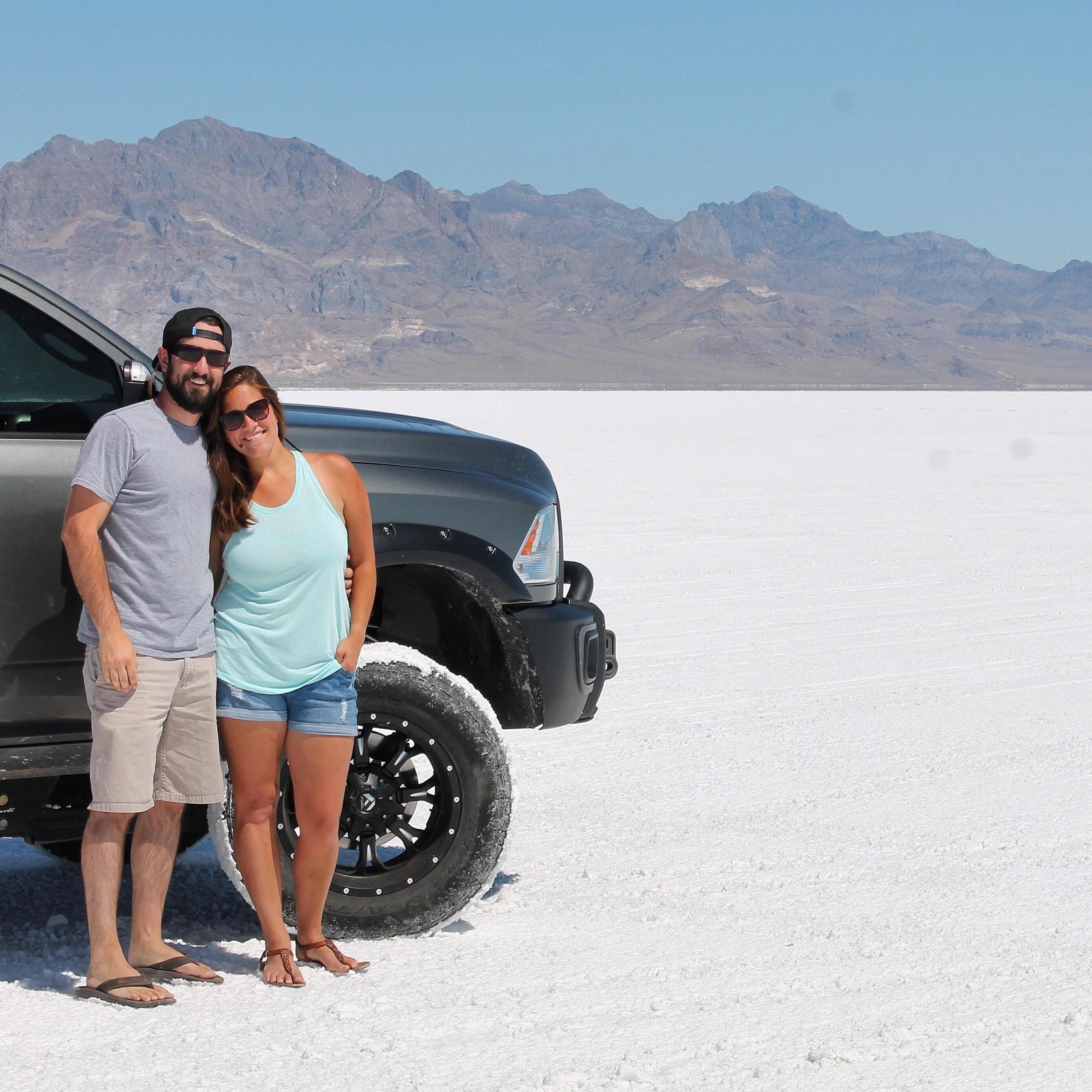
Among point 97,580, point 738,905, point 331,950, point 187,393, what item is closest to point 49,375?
point 187,393

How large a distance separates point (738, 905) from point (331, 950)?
1.37m

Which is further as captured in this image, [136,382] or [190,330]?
[136,382]

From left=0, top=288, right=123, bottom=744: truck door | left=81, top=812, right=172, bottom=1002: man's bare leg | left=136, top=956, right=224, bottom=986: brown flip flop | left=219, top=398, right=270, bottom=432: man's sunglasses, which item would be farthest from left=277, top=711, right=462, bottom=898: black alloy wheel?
left=219, top=398, right=270, bottom=432: man's sunglasses

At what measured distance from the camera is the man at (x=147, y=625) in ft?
12.2

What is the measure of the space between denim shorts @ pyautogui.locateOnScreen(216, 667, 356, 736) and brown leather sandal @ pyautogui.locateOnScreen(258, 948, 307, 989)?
61 cm

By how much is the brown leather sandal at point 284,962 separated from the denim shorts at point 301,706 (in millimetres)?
606

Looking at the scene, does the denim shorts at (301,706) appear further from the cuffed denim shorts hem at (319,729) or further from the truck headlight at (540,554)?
the truck headlight at (540,554)

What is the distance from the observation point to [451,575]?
4609mm

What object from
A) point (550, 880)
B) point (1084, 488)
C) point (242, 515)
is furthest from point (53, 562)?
point (1084, 488)

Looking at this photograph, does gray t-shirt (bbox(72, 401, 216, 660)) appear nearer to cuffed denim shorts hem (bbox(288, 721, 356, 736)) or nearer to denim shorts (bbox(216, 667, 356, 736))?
denim shorts (bbox(216, 667, 356, 736))

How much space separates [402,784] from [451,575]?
2.08ft

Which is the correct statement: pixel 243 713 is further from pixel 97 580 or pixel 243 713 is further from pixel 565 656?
pixel 565 656

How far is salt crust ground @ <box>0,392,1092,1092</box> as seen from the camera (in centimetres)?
371

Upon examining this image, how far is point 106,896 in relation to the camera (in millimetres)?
3941
